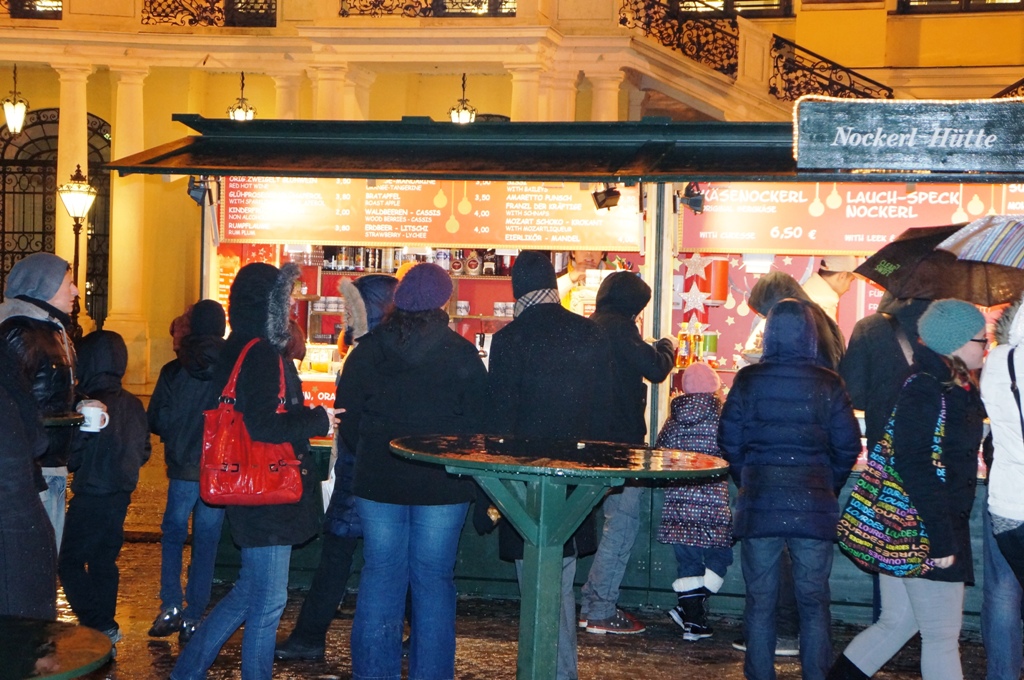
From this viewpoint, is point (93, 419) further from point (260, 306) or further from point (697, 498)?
point (697, 498)

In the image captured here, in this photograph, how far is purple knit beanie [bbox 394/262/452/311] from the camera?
18.1 ft

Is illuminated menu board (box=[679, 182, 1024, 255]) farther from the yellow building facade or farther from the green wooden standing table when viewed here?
the yellow building facade

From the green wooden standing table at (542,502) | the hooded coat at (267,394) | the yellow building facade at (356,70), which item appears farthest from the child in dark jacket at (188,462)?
the yellow building facade at (356,70)

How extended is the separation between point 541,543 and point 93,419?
250 cm

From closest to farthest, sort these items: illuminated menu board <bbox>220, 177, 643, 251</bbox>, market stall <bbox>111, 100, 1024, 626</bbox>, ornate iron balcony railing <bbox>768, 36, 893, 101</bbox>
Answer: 1. market stall <bbox>111, 100, 1024, 626</bbox>
2. illuminated menu board <bbox>220, 177, 643, 251</bbox>
3. ornate iron balcony railing <bbox>768, 36, 893, 101</bbox>

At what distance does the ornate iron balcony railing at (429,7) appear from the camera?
65.3 feet

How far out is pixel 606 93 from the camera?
1942cm

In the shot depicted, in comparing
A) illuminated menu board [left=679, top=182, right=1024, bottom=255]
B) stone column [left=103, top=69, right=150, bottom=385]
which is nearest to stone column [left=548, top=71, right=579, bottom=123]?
stone column [left=103, top=69, right=150, bottom=385]

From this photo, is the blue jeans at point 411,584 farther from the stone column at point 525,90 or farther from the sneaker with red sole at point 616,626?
the stone column at point 525,90

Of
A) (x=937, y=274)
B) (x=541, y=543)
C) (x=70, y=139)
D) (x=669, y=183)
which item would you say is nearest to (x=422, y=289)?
(x=541, y=543)

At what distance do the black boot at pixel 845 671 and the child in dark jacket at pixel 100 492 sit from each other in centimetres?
372

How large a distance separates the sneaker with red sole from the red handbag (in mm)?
2619

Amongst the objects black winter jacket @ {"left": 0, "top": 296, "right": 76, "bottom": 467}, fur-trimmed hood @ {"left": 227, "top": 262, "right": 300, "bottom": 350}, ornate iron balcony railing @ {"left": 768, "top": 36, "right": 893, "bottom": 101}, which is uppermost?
ornate iron balcony railing @ {"left": 768, "top": 36, "right": 893, "bottom": 101}

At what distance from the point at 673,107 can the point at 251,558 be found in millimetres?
17937
